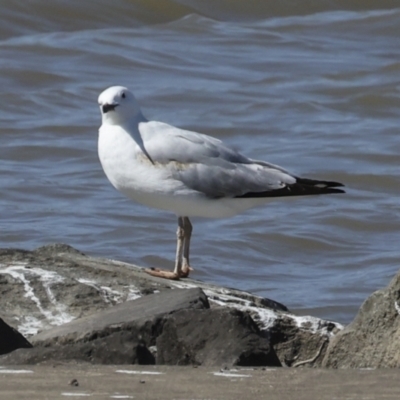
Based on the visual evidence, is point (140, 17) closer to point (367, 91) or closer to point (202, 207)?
point (367, 91)

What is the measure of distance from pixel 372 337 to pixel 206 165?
2185mm

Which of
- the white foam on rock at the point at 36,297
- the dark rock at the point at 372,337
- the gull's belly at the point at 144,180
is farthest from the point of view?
the gull's belly at the point at 144,180

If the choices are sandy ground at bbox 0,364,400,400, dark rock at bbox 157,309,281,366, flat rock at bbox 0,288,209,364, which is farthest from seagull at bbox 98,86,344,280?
sandy ground at bbox 0,364,400,400

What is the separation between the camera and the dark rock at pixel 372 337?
523 cm

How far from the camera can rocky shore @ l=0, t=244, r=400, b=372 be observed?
5176 millimetres

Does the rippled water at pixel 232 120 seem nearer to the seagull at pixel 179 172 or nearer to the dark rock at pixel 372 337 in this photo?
the seagull at pixel 179 172

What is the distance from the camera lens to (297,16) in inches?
766

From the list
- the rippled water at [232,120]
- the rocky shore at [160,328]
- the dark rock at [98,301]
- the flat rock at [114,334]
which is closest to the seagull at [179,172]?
the dark rock at [98,301]

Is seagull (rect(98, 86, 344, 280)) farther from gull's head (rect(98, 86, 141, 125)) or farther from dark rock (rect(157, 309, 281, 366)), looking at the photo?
dark rock (rect(157, 309, 281, 366))

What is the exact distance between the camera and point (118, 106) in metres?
7.27

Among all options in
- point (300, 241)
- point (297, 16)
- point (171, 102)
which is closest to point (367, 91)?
point (171, 102)

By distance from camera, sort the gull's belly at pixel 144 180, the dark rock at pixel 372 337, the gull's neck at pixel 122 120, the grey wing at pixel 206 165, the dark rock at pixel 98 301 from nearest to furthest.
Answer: the dark rock at pixel 372 337 < the dark rock at pixel 98 301 < the gull's belly at pixel 144 180 < the grey wing at pixel 206 165 < the gull's neck at pixel 122 120

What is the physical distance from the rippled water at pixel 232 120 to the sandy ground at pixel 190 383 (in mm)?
3866

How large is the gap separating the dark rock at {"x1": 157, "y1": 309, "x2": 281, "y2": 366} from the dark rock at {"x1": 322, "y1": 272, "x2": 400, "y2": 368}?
29cm
